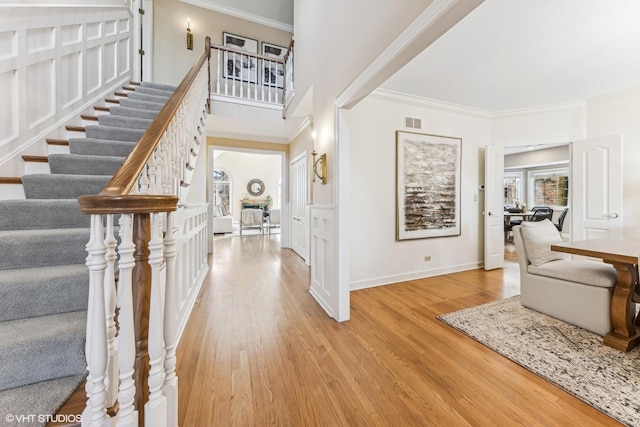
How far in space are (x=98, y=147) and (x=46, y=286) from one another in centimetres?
169

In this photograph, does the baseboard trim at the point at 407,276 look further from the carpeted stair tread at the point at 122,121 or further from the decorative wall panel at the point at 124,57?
the decorative wall panel at the point at 124,57

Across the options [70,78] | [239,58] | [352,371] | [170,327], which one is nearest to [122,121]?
[70,78]

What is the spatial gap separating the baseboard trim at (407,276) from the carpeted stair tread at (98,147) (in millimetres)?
2901

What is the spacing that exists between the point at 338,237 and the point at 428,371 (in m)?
1.19

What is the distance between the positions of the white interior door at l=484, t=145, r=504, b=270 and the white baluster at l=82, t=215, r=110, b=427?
14.9ft

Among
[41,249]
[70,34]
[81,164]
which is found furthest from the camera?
[70,34]

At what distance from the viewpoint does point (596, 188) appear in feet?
11.0

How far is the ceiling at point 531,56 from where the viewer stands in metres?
1.91

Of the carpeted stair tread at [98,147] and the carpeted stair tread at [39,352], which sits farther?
the carpeted stair tread at [98,147]

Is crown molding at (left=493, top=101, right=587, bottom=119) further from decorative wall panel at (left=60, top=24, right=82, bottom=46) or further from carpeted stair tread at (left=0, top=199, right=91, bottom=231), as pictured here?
decorative wall panel at (left=60, top=24, right=82, bottom=46)

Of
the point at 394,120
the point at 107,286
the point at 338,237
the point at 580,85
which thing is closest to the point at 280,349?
the point at 338,237

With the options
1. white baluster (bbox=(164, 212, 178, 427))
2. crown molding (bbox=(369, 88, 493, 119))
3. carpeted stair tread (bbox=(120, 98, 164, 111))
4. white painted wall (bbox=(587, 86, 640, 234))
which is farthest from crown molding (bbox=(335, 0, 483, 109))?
white painted wall (bbox=(587, 86, 640, 234))

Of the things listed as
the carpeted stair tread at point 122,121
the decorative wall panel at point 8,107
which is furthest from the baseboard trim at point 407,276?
the decorative wall panel at point 8,107

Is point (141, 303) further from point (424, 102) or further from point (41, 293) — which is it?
point (424, 102)
